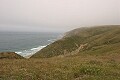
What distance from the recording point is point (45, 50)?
95.4 m

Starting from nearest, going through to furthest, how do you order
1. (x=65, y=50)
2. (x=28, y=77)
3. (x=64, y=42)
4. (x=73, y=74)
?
(x=28, y=77), (x=73, y=74), (x=65, y=50), (x=64, y=42)

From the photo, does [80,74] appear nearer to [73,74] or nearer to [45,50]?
[73,74]

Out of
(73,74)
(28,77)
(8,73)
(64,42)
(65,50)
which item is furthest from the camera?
(64,42)

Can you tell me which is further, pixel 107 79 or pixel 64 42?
pixel 64 42

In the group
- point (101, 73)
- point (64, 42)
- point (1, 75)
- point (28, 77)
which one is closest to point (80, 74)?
point (101, 73)

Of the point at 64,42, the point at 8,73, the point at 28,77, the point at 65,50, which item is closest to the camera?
the point at 28,77

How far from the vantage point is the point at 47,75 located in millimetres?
19531

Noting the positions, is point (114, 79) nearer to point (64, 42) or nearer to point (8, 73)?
point (8, 73)

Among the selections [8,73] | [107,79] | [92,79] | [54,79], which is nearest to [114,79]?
[107,79]

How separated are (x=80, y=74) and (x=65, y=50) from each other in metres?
72.2

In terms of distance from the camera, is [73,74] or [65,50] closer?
[73,74]

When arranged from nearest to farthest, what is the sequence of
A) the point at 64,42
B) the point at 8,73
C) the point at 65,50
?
the point at 8,73
the point at 65,50
the point at 64,42

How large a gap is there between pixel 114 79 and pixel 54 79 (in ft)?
16.0

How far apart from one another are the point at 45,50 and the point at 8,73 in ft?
250
